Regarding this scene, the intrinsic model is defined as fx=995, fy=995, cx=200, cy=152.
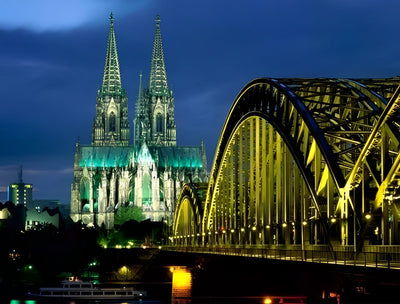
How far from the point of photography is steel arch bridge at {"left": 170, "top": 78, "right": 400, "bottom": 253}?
4650 centimetres

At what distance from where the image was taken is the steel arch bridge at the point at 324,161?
46.5m

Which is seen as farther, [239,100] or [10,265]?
[10,265]

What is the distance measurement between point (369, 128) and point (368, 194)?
25.0 feet

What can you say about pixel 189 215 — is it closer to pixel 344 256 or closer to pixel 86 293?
pixel 86 293

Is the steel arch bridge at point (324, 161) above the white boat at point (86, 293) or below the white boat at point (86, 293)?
above

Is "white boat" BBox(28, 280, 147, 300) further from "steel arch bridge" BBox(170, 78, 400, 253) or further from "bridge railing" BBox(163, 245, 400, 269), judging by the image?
"bridge railing" BBox(163, 245, 400, 269)

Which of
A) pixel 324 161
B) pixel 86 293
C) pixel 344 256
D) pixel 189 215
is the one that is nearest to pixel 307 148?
pixel 324 161

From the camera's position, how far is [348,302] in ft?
160

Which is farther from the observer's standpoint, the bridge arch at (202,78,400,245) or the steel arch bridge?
the bridge arch at (202,78,400,245)

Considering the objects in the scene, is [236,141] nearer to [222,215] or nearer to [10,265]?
[222,215]

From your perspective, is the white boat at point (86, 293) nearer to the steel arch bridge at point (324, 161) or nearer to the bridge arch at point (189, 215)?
the bridge arch at point (189, 215)

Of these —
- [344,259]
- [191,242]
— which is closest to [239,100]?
[344,259]

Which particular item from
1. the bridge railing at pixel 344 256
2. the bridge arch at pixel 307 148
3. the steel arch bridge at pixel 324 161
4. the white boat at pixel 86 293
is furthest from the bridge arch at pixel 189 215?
the bridge railing at pixel 344 256

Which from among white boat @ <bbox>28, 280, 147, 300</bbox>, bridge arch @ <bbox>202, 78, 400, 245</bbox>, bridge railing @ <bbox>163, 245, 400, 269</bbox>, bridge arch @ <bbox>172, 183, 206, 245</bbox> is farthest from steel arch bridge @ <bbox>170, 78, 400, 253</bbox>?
white boat @ <bbox>28, 280, 147, 300</bbox>
